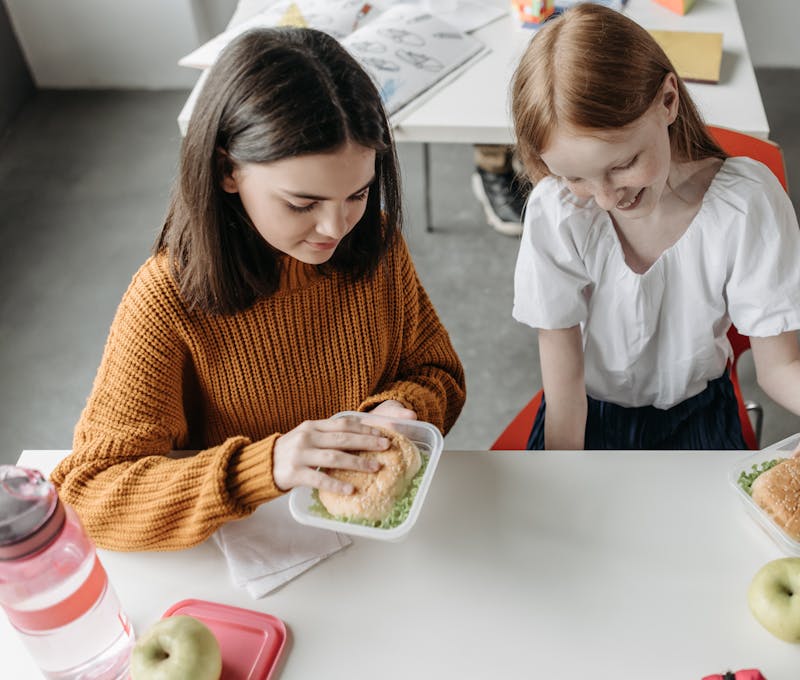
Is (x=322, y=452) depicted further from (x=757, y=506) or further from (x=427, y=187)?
(x=427, y=187)

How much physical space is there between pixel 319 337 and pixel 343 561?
1.14 feet

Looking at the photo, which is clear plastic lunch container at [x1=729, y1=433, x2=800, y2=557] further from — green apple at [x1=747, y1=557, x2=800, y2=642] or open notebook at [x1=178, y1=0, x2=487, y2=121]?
open notebook at [x1=178, y1=0, x2=487, y2=121]

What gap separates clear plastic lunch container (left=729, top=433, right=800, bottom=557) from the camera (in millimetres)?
970

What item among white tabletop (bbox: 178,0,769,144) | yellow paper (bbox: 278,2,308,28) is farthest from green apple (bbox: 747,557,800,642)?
yellow paper (bbox: 278,2,308,28)

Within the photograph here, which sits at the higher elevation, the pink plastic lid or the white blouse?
the white blouse

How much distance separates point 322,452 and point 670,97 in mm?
639

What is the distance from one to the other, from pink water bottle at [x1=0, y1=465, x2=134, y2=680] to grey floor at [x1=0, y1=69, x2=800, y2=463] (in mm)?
1326

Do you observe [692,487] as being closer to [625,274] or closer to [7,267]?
[625,274]

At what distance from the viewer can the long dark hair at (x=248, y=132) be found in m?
0.92

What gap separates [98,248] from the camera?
274 centimetres

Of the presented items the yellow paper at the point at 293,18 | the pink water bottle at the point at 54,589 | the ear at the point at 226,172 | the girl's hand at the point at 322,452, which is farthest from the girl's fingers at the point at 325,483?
the yellow paper at the point at 293,18

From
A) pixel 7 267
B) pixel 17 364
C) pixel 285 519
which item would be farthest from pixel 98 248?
pixel 285 519

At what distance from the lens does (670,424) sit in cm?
142

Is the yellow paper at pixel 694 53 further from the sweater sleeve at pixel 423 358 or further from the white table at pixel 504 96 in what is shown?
the sweater sleeve at pixel 423 358
